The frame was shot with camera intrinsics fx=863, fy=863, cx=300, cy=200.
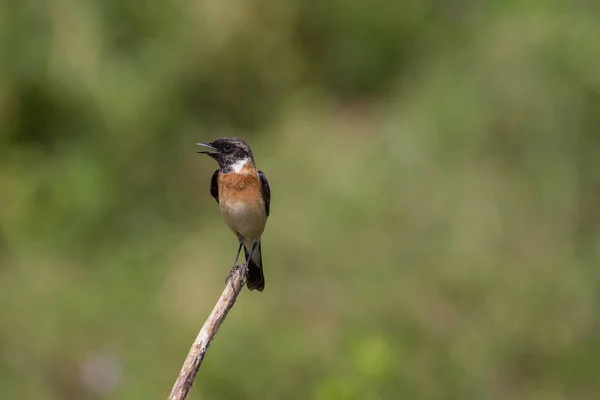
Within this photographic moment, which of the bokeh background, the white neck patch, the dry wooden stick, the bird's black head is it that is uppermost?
the bird's black head

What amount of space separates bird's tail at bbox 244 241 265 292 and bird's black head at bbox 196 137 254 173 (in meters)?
0.68

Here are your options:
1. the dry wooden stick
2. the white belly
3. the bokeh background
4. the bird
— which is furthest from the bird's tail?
the dry wooden stick

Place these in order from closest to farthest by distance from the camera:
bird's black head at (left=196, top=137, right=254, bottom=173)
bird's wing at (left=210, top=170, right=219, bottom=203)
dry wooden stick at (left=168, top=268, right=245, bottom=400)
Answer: dry wooden stick at (left=168, top=268, right=245, bottom=400), bird's black head at (left=196, top=137, right=254, bottom=173), bird's wing at (left=210, top=170, right=219, bottom=203)

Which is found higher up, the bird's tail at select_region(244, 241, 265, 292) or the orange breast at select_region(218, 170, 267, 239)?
the orange breast at select_region(218, 170, 267, 239)

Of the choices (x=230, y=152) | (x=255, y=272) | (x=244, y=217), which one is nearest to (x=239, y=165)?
(x=230, y=152)

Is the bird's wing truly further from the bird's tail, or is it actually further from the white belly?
the bird's tail

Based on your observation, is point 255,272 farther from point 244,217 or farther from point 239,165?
point 239,165

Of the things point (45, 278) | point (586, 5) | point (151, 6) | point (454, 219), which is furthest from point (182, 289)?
point (586, 5)

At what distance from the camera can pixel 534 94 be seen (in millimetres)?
9719

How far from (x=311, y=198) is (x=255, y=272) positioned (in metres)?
3.56

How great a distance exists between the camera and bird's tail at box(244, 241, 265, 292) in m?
5.97

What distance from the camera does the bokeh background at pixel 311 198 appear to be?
7.79 meters

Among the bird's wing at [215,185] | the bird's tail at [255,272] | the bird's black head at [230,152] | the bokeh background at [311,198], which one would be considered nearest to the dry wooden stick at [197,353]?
the bird's tail at [255,272]

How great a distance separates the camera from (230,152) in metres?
5.95
